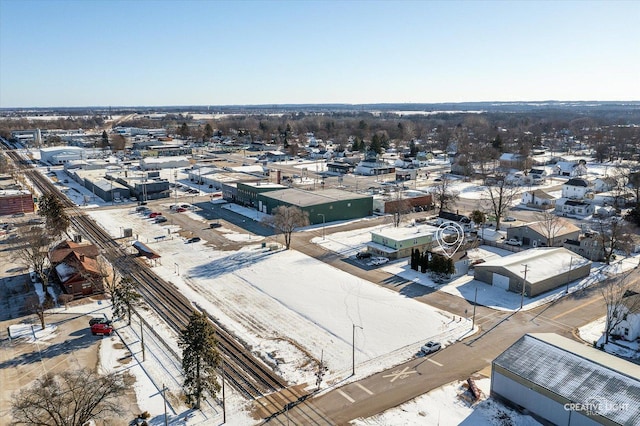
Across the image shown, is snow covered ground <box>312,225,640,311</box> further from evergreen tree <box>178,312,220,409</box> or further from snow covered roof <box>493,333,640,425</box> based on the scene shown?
evergreen tree <box>178,312,220,409</box>

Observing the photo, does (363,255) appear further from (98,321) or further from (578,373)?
(578,373)

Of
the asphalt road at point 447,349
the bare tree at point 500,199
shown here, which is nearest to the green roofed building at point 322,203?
the bare tree at point 500,199

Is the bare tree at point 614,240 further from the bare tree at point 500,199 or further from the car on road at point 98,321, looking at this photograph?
the car on road at point 98,321

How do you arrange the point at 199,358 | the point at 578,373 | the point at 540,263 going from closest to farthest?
the point at 578,373 < the point at 199,358 < the point at 540,263

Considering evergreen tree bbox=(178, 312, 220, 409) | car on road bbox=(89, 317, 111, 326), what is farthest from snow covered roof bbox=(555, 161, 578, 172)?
evergreen tree bbox=(178, 312, 220, 409)

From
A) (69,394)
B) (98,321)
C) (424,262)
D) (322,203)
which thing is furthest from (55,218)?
(424,262)

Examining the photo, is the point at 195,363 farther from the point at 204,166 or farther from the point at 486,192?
the point at 204,166
